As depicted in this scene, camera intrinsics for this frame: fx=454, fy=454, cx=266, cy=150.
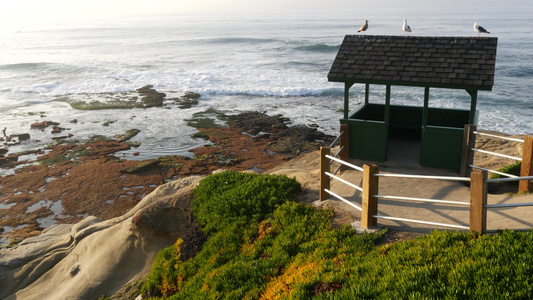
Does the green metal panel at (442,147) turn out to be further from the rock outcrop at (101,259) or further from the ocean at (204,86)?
the ocean at (204,86)

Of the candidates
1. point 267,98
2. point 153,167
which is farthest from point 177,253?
point 267,98

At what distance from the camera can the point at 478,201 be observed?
6422mm

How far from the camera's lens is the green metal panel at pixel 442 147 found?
1083 cm

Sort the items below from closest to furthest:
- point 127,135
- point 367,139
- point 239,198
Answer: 1. point 239,198
2. point 367,139
3. point 127,135

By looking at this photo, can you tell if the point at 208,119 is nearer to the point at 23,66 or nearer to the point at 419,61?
the point at 419,61

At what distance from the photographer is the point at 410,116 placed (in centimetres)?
1335

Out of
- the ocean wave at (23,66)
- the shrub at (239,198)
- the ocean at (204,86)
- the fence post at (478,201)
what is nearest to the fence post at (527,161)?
the fence post at (478,201)

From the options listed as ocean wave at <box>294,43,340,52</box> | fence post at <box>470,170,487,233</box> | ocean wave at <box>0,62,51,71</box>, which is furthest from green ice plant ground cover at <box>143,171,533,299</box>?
ocean wave at <box>0,62,51,71</box>

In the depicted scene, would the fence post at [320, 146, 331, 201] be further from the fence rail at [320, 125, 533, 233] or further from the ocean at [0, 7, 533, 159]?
the ocean at [0, 7, 533, 159]

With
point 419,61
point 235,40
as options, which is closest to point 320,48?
point 235,40

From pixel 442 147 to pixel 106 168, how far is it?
13.9m

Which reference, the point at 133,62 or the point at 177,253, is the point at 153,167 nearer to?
the point at 177,253

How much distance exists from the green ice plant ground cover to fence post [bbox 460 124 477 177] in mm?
3932

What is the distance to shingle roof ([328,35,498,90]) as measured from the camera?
33.2ft
